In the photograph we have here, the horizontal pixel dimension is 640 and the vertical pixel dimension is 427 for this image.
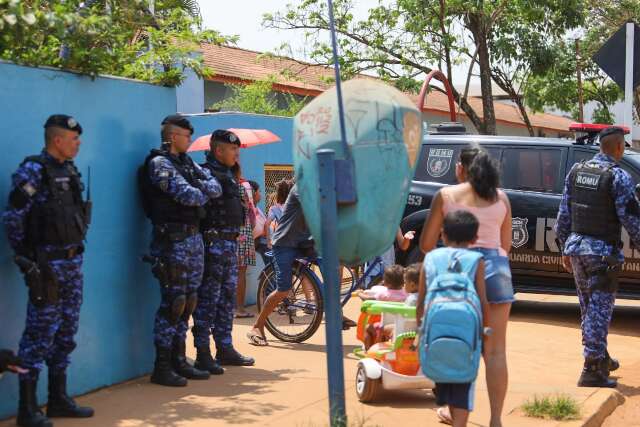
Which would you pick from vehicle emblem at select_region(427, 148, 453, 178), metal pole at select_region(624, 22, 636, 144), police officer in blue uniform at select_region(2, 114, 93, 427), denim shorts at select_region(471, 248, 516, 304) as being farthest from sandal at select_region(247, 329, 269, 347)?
metal pole at select_region(624, 22, 636, 144)

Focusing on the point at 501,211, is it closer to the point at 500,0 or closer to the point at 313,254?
the point at 313,254

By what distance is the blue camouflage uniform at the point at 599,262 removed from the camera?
7598 mm

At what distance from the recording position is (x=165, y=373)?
7.28 metres

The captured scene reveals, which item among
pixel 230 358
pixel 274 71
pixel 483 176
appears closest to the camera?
pixel 483 176

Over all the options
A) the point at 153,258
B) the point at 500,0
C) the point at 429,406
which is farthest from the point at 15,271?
the point at 500,0

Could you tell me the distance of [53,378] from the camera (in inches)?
245

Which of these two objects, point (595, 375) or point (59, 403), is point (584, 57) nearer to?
point (595, 375)

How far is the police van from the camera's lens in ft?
35.3

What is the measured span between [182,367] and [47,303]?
1.86 meters

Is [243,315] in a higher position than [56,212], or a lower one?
lower

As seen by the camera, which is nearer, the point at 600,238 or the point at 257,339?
the point at 600,238

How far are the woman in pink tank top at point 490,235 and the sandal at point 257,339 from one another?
3673 millimetres

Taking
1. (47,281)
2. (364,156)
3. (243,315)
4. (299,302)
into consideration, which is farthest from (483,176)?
(243,315)

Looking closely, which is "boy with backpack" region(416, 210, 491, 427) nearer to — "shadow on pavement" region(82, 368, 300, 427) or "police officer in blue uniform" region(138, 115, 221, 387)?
"shadow on pavement" region(82, 368, 300, 427)
